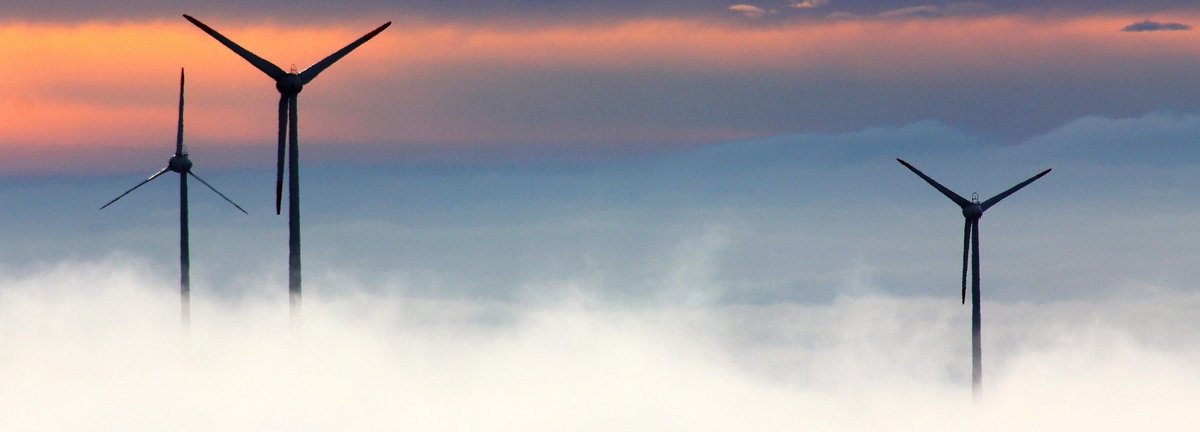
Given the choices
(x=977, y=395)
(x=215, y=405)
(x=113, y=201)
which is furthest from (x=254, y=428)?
(x=977, y=395)

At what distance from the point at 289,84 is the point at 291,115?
211 centimetres

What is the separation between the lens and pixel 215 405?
17938cm

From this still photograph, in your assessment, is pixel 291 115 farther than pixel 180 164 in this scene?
No

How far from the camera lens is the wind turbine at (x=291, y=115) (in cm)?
11125

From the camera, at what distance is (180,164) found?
162m

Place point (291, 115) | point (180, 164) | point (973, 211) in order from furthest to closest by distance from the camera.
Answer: point (180, 164) → point (973, 211) → point (291, 115)

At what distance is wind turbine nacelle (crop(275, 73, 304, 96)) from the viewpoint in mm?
118250

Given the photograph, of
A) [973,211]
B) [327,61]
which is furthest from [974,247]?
[327,61]

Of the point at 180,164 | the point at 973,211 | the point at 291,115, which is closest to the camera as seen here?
the point at 291,115

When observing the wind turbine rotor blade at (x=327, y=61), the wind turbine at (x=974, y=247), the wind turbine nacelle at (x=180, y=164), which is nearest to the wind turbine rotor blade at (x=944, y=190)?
the wind turbine at (x=974, y=247)

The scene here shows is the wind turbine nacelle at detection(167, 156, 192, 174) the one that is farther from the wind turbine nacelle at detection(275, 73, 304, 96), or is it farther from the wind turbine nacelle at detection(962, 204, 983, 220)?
the wind turbine nacelle at detection(962, 204, 983, 220)

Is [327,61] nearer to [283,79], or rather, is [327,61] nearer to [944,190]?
[283,79]

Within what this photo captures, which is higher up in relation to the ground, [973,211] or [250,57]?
[250,57]

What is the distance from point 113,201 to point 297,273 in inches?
2320
